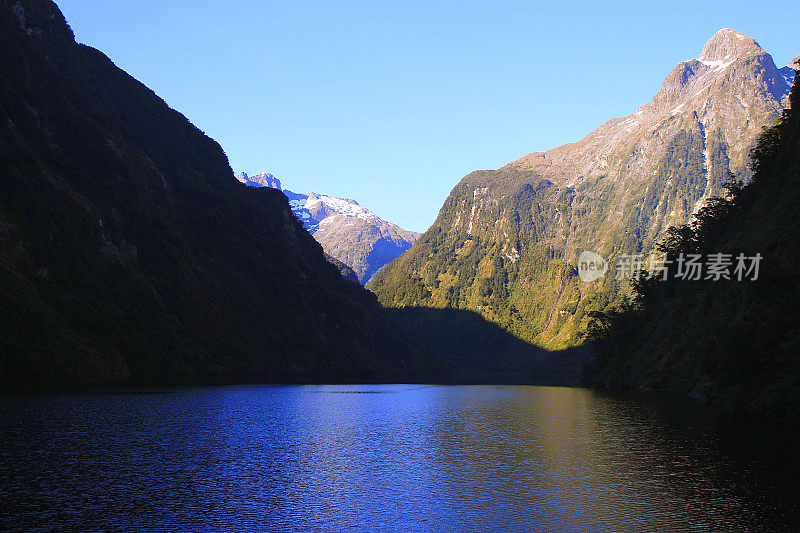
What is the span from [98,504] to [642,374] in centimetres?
14526

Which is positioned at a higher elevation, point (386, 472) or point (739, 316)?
point (739, 316)

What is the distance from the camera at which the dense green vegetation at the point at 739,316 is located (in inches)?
3238

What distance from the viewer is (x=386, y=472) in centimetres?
5297

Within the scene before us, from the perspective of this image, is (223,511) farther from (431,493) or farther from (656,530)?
(656,530)

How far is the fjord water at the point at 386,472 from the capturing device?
3866cm

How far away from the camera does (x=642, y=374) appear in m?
162

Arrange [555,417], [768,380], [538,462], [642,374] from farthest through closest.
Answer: [642,374], [555,417], [768,380], [538,462]

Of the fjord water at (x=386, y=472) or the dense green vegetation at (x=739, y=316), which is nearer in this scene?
the fjord water at (x=386, y=472)

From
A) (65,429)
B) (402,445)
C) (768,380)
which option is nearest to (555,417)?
(768,380)

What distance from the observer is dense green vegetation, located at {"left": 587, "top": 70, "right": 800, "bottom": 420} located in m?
82.2

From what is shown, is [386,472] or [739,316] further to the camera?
[739,316]

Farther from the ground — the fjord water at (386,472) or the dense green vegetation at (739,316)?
the dense green vegetation at (739,316)

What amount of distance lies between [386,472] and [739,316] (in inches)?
2953

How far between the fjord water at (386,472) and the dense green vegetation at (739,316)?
7.54m
